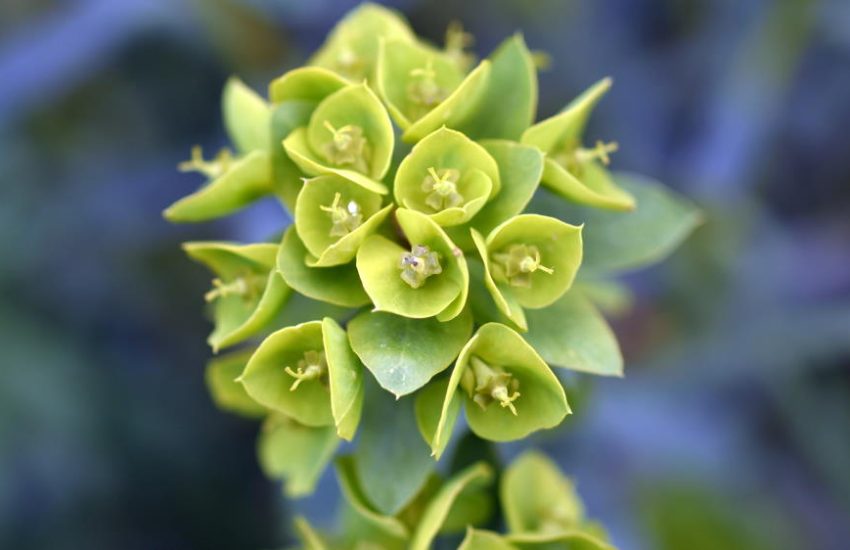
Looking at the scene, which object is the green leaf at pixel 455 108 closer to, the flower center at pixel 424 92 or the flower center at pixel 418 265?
the flower center at pixel 424 92

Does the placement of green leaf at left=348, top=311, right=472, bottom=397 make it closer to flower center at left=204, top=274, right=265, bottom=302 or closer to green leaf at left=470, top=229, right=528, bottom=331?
green leaf at left=470, top=229, right=528, bottom=331

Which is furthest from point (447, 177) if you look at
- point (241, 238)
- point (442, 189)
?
point (241, 238)

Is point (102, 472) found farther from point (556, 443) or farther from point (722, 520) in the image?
point (722, 520)

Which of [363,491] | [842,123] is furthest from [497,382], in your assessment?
[842,123]

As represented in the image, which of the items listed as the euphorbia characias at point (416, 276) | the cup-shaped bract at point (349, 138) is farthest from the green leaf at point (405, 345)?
the cup-shaped bract at point (349, 138)

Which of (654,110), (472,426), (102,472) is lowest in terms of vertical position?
(102,472)

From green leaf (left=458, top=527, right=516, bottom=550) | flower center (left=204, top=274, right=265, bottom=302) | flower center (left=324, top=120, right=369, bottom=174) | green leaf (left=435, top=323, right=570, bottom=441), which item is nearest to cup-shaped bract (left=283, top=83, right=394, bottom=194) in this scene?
flower center (left=324, top=120, right=369, bottom=174)

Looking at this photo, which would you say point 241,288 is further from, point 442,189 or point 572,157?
point 572,157

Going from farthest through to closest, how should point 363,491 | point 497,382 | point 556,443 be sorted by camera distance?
1. point 556,443
2. point 363,491
3. point 497,382
